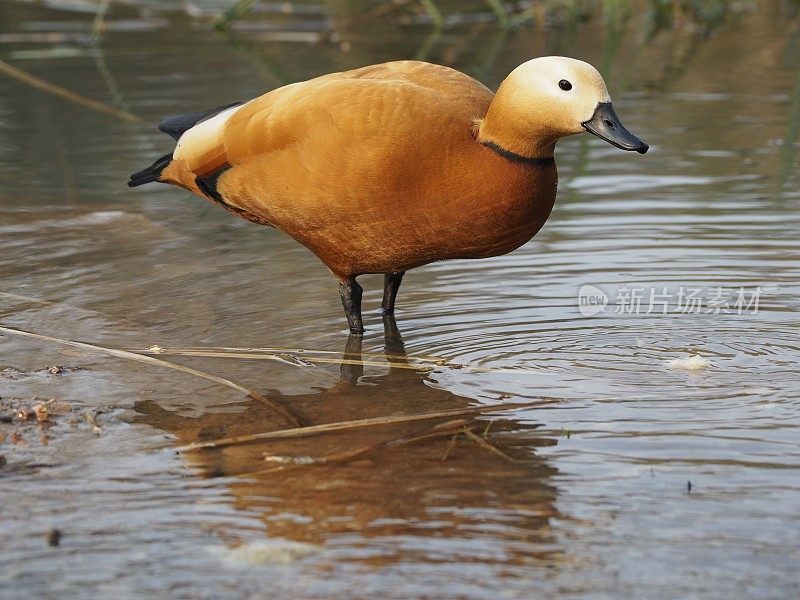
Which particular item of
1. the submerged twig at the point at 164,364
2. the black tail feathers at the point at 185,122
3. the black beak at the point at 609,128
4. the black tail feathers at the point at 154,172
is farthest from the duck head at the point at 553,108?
the black tail feathers at the point at 154,172

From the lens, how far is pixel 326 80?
16.5 feet

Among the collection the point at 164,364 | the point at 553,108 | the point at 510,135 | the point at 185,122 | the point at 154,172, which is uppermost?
the point at 553,108

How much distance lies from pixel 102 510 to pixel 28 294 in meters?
2.53

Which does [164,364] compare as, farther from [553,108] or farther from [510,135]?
[553,108]

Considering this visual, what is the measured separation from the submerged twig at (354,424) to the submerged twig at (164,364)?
0.36 ft

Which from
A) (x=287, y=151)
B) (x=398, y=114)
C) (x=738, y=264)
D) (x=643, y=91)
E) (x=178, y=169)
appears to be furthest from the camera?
(x=643, y=91)

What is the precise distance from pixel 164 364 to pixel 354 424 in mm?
988

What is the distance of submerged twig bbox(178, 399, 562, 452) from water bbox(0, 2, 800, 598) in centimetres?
5

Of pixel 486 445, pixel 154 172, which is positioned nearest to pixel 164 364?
pixel 154 172

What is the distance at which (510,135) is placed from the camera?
14.6ft

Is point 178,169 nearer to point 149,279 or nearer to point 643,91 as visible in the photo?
point 149,279

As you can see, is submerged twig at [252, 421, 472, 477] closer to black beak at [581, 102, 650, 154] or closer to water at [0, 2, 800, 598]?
water at [0, 2, 800, 598]

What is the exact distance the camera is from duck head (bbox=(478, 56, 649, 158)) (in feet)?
14.3

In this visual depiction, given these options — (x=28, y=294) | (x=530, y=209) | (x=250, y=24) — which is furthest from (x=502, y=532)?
(x=250, y=24)
